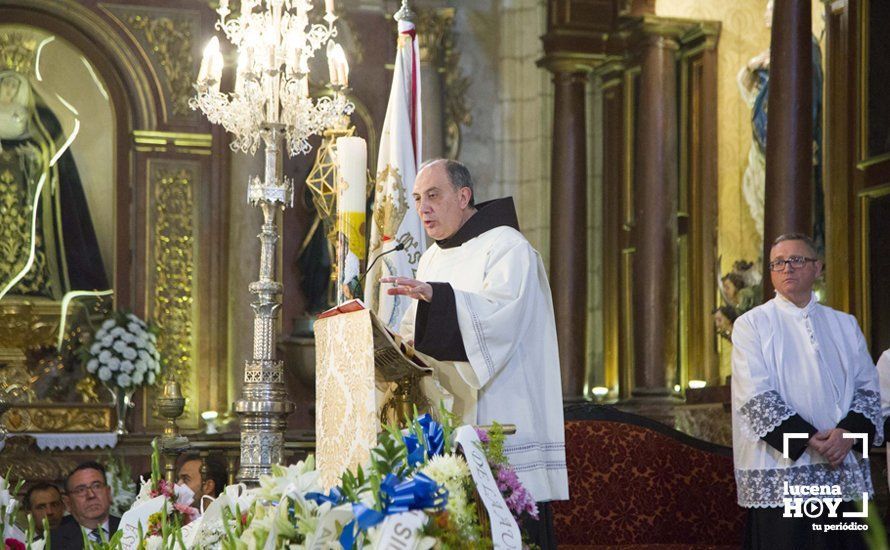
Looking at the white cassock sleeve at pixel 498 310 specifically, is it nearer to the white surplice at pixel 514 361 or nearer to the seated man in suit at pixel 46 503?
the white surplice at pixel 514 361

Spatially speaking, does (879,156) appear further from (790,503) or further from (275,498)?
(275,498)

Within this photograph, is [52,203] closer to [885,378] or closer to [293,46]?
[293,46]

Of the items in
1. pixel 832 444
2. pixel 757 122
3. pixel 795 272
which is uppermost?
pixel 757 122

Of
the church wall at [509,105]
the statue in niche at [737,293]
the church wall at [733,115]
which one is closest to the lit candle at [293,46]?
the statue in niche at [737,293]

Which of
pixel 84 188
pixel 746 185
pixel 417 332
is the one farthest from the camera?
pixel 84 188

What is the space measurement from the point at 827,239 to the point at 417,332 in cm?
541

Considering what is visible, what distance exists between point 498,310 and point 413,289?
35cm

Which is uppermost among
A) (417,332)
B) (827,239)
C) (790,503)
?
(827,239)

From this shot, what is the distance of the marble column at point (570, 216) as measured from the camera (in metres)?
11.5

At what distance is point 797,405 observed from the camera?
536cm

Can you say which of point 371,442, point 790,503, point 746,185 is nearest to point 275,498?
point 371,442

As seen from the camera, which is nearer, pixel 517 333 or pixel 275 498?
pixel 275 498

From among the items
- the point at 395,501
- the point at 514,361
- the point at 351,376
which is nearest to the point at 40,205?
the point at 514,361

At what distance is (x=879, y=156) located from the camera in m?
8.42
